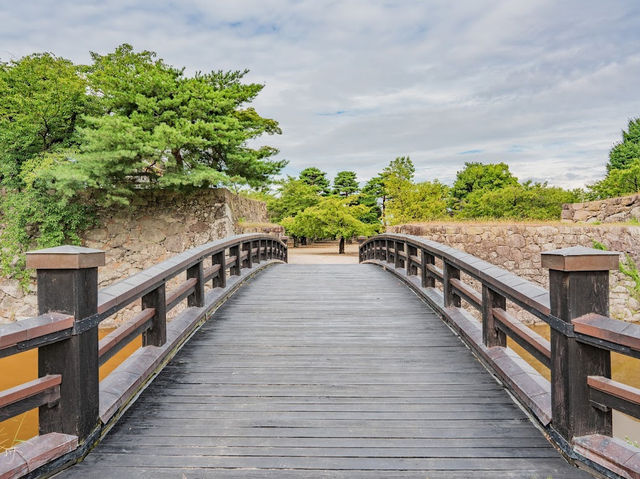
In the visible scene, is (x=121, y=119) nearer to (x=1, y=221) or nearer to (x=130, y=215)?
(x=130, y=215)

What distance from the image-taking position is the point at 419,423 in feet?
7.72

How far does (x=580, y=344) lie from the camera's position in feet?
6.57

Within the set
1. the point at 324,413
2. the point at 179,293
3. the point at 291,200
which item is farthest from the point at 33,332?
the point at 291,200

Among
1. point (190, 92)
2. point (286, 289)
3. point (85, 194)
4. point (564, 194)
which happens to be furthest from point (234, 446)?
point (564, 194)

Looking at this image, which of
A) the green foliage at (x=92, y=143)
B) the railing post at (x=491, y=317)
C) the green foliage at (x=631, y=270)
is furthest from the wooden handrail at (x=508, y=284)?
the green foliage at (x=631, y=270)

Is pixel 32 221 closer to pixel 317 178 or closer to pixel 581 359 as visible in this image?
pixel 581 359

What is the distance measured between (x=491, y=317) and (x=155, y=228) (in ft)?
34.8

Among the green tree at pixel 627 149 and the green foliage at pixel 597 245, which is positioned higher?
the green tree at pixel 627 149

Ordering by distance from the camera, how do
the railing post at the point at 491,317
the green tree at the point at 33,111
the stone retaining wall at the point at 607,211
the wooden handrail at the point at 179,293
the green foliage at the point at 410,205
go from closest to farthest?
the railing post at the point at 491,317
the wooden handrail at the point at 179,293
the green tree at the point at 33,111
the stone retaining wall at the point at 607,211
the green foliage at the point at 410,205

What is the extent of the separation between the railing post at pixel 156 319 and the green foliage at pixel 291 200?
22.1 m

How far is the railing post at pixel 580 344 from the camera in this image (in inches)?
78.0

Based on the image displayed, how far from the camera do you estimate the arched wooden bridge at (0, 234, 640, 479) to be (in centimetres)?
191

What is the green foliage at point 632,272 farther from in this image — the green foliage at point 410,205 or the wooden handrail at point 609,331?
the wooden handrail at point 609,331

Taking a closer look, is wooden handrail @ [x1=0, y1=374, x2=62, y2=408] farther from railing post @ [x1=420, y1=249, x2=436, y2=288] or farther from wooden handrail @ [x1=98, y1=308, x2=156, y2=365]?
railing post @ [x1=420, y1=249, x2=436, y2=288]
